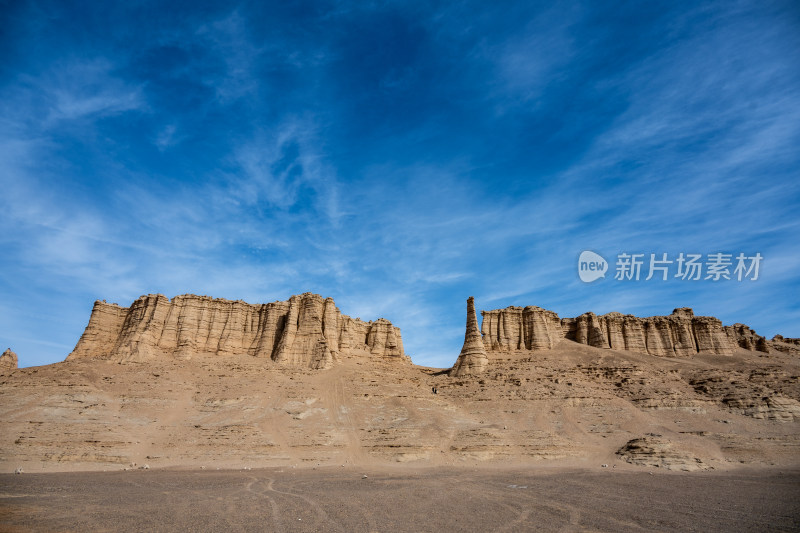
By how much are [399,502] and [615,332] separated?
267 feet

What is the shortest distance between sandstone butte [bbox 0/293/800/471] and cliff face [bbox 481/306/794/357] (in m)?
0.56

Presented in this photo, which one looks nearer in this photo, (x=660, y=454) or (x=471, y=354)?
(x=660, y=454)

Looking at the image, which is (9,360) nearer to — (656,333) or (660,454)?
(660,454)

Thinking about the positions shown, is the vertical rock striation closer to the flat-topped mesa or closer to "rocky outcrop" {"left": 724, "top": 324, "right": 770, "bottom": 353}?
"rocky outcrop" {"left": 724, "top": 324, "right": 770, "bottom": 353}

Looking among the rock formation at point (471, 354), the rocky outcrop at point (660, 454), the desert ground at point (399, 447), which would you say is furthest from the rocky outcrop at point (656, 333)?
the rocky outcrop at point (660, 454)

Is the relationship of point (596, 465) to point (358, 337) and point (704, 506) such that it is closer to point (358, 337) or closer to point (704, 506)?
point (704, 506)

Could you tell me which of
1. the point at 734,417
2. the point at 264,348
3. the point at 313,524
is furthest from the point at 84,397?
the point at 734,417

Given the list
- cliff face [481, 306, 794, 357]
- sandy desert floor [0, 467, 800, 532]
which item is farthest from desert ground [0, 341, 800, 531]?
cliff face [481, 306, 794, 357]

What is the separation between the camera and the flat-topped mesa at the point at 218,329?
2820 inches

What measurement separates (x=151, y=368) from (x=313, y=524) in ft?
181

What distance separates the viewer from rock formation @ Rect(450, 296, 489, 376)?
69.1 meters

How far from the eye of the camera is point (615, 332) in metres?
89.4

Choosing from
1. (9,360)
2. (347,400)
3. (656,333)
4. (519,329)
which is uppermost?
(656,333)

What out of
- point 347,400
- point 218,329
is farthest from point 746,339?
point 218,329
